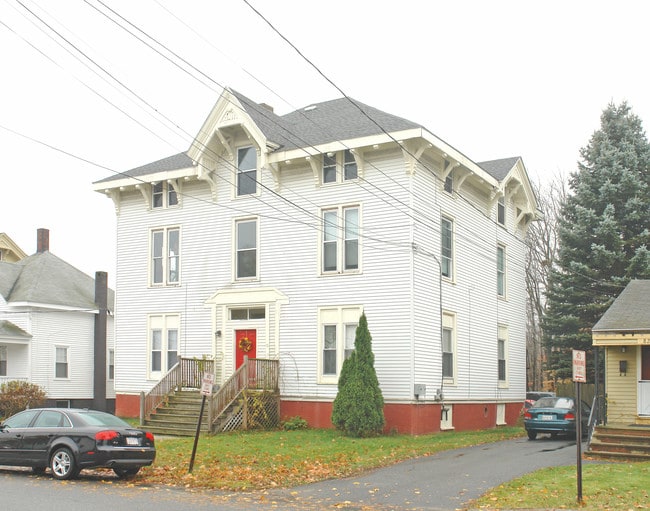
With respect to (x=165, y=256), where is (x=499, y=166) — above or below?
above

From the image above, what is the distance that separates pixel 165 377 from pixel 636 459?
14.6 meters

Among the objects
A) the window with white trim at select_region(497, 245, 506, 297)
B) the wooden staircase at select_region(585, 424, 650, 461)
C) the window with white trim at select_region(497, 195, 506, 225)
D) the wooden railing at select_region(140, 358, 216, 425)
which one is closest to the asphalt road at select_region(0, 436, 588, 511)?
the wooden staircase at select_region(585, 424, 650, 461)

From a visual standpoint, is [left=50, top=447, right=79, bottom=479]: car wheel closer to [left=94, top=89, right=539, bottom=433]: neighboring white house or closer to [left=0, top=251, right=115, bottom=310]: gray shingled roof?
[left=94, top=89, right=539, bottom=433]: neighboring white house

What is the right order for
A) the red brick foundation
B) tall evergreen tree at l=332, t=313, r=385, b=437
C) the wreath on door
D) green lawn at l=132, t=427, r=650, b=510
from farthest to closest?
the wreath on door < the red brick foundation < tall evergreen tree at l=332, t=313, r=385, b=437 < green lawn at l=132, t=427, r=650, b=510

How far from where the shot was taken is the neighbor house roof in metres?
26.0

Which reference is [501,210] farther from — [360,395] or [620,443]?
[620,443]

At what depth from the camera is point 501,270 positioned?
32062 millimetres

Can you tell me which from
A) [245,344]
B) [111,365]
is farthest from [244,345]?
[111,365]

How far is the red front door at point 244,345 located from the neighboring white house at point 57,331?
43.1ft

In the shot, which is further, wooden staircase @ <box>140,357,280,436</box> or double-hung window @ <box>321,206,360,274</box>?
double-hung window @ <box>321,206,360,274</box>

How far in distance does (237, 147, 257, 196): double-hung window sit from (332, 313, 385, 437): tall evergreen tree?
278 inches

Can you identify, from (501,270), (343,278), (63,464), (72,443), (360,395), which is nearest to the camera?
(72,443)

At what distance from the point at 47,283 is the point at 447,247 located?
69.5 feet

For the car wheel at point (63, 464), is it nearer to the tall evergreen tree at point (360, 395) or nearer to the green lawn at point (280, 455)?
the green lawn at point (280, 455)
